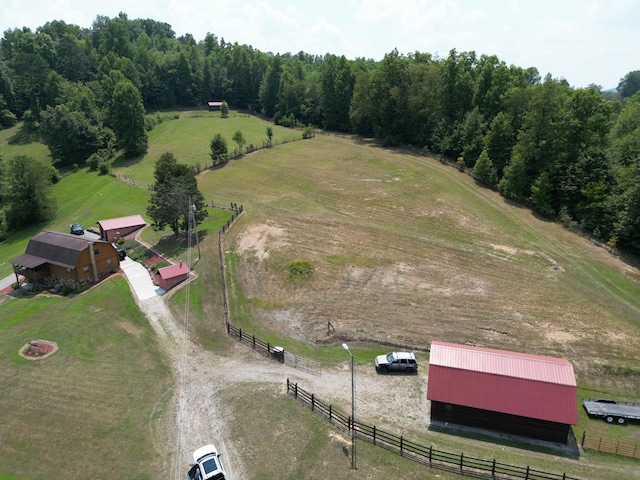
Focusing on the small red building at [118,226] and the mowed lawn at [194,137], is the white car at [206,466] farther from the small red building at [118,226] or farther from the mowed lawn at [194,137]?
the mowed lawn at [194,137]

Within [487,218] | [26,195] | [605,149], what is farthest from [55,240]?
[605,149]

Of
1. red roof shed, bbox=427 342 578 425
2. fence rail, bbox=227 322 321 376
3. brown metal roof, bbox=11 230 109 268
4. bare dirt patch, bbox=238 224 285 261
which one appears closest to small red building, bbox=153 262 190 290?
bare dirt patch, bbox=238 224 285 261

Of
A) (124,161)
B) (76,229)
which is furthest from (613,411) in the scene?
(124,161)

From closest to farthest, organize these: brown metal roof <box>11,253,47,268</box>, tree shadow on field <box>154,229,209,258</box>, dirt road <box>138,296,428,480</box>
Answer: dirt road <box>138,296,428,480</box> → brown metal roof <box>11,253,47,268</box> → tree shadow on field <box>154,229,209,258</box>

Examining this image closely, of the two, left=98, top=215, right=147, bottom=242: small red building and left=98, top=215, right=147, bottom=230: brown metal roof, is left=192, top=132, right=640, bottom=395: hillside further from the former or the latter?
left=98, top=215, right=147, bottom=242: small red building

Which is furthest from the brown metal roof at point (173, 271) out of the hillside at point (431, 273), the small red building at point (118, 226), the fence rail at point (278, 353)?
the small red building at point (118, 226)

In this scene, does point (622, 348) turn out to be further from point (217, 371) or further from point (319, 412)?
point (217, 371)
